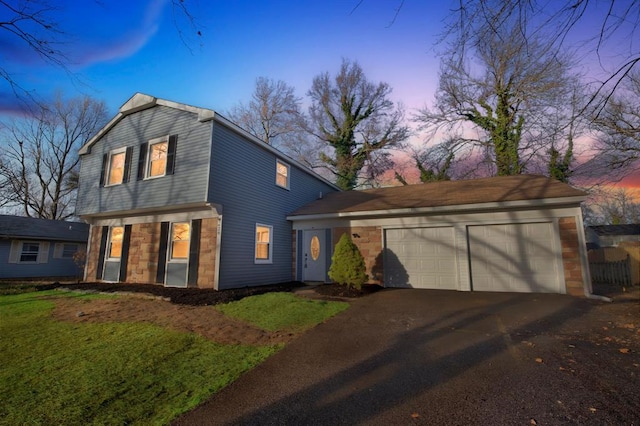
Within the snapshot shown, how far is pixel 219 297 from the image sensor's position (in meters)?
A: 7.86

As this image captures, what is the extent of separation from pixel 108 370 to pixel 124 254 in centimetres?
938

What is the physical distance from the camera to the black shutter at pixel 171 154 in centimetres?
1022

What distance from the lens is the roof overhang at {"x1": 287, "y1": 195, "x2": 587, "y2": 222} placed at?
867 cm

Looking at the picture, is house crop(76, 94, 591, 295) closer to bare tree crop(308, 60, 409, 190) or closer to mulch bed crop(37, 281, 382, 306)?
mulch bed crop(37, 281, 382, 306)

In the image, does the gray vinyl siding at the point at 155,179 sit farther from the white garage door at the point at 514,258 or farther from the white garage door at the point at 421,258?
the white garage door at the point at 514,258

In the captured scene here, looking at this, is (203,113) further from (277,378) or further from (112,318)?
(277,378)

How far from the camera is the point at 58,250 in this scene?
1917 centimetres

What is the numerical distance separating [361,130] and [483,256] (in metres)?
17.7

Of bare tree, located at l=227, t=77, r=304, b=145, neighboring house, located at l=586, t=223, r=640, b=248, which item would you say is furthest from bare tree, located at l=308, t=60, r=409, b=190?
neighboring house, located at l=586, t=223, r=640, b=248

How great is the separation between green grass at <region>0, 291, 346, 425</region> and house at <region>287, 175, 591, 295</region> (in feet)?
19.5

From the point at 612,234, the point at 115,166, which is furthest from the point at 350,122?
the point at 612,234

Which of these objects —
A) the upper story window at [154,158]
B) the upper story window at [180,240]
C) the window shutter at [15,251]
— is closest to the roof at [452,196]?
the upper story window at [180,240]

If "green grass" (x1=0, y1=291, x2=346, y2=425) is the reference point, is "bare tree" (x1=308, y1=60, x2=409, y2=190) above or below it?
above

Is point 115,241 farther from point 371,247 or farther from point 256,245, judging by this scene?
point 371,247
